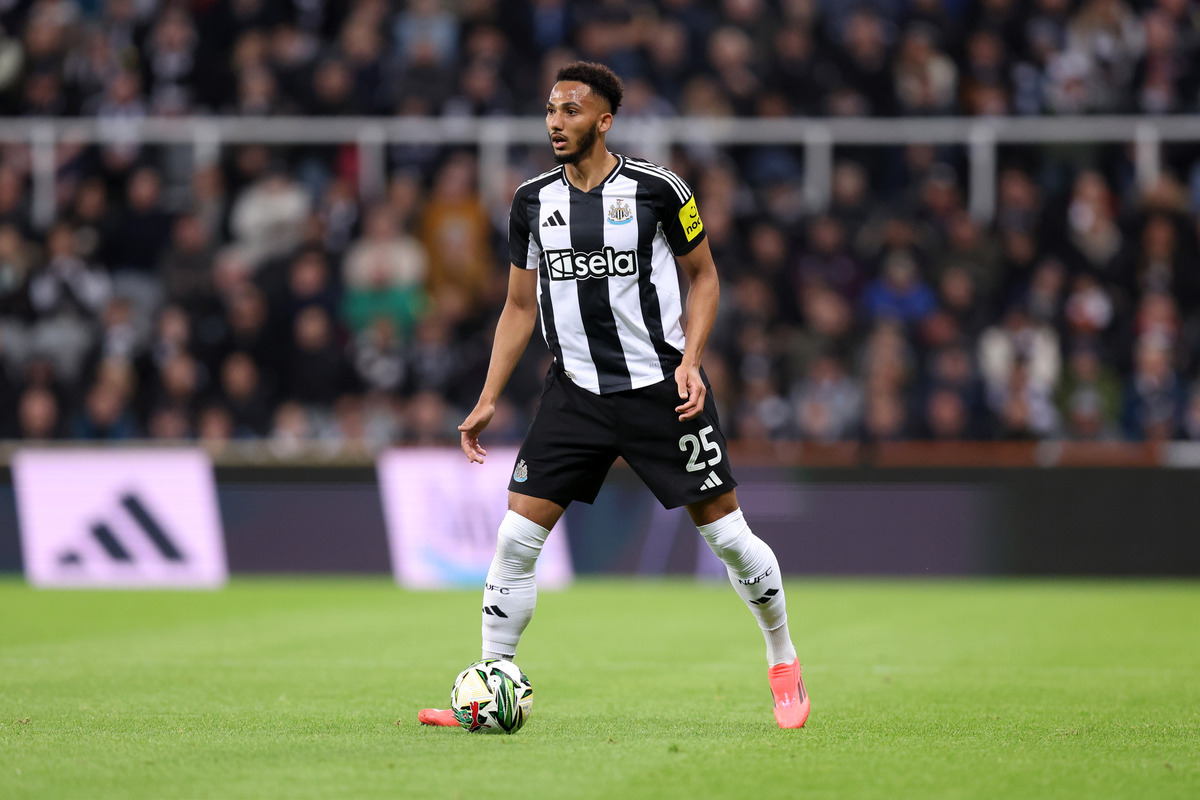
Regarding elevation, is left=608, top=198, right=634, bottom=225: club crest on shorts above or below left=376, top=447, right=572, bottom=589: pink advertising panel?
above

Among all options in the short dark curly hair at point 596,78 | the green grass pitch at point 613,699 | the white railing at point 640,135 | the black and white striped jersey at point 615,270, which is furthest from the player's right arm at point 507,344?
the white railing at point 640,135

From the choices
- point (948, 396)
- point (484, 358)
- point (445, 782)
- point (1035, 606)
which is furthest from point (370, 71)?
point (445, 782)

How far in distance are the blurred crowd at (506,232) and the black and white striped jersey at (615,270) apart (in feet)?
24.9

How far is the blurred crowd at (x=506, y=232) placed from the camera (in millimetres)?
13523

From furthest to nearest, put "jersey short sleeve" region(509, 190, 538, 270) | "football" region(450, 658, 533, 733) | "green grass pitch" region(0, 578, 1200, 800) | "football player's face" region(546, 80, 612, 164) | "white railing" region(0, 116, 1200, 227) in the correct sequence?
1. "white railing" region(0, 116, 1200, 227)
2. "jersey short sleeve" region(509, 190, 538, 270)
3. "football player's face" region(546, 80, 612, 164)
4. "football" region(450, 658, 533, 733)
5. "green grass pitch" region(0, 578, 1200, 800)

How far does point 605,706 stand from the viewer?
6359 millimetres

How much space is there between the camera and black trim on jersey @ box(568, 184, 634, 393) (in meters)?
5.76

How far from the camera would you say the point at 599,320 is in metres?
5.79

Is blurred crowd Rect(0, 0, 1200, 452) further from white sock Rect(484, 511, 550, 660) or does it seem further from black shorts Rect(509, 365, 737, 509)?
white sock Rect(484, 511, 550, 660)

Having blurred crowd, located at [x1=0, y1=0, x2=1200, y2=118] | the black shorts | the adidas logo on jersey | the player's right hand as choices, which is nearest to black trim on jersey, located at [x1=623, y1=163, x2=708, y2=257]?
the adidas logo on jersey

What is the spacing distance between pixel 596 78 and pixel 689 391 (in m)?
1.16

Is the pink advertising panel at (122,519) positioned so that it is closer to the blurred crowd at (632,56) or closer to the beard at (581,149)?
the blurred crowd at (632,56)

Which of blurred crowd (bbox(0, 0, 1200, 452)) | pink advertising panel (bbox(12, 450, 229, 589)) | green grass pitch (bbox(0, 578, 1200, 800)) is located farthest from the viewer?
blurred crowd (bbox(0, 0, 1200, 452))

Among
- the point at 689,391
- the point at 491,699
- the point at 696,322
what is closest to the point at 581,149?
the point at 696,322
